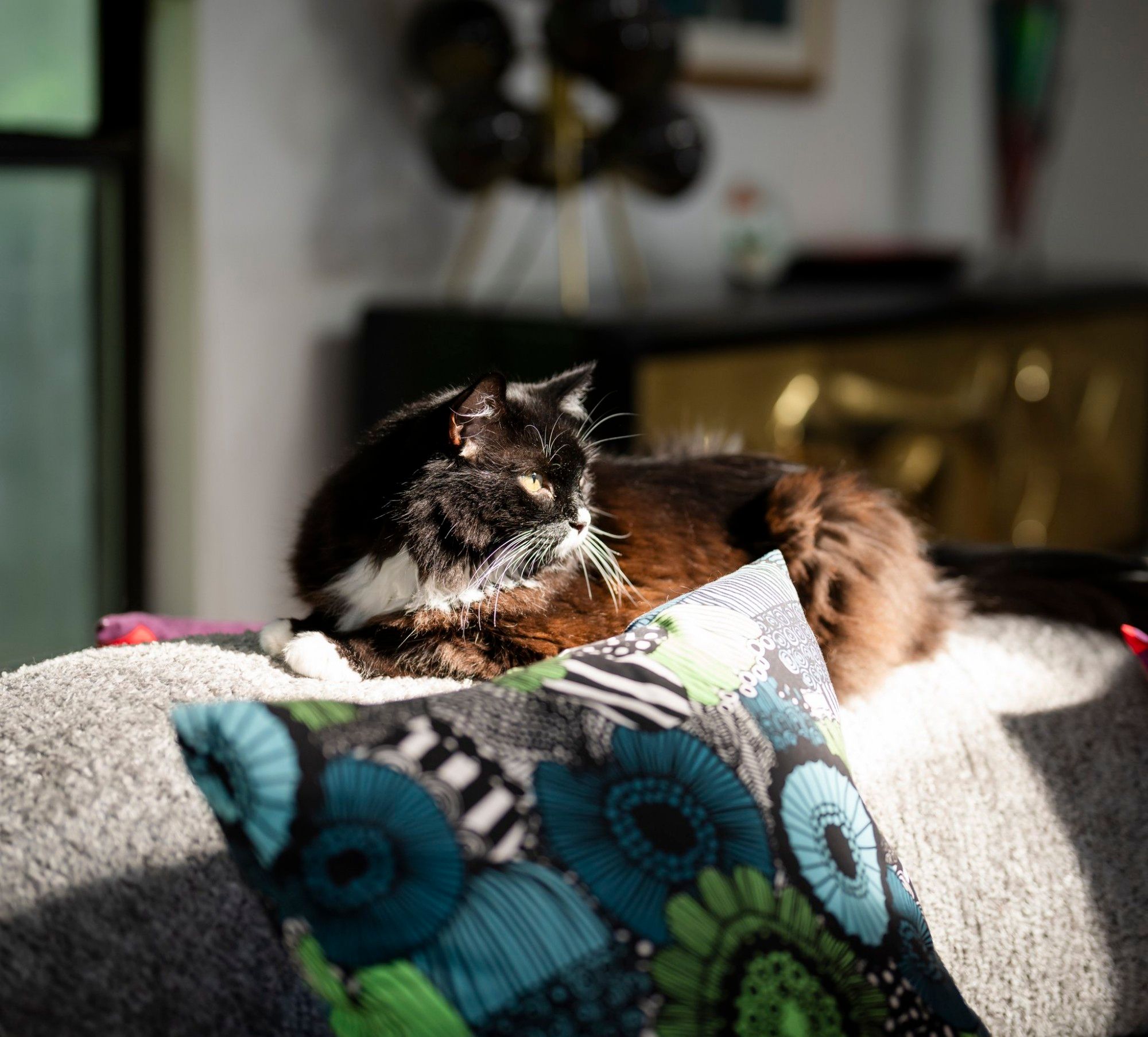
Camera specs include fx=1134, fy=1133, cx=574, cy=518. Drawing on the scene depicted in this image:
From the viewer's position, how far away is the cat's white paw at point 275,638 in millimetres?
860

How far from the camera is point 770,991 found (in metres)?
0.58

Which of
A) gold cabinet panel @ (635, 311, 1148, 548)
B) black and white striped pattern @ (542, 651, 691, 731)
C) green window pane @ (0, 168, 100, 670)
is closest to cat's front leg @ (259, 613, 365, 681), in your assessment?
black and white striped pattern @ (542, 651, 691, 731)

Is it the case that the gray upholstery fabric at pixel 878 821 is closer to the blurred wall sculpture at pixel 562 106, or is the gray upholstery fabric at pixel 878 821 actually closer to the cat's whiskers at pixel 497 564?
the cat's whiskers at pixel 497 564

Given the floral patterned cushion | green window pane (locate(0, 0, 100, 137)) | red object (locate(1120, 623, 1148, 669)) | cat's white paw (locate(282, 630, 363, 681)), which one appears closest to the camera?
the floral patterned cushion

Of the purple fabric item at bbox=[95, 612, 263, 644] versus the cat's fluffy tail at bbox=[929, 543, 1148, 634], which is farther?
the cat's fluffy tail at bbox=[929, 543, 1148, 634]

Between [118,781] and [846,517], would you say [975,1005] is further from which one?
[118,781]

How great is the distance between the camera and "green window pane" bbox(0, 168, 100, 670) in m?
2.08

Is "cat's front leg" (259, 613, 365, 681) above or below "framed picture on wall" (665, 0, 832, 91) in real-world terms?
below

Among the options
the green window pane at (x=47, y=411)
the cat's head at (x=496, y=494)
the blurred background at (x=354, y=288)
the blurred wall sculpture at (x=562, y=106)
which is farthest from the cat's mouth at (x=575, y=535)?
the green window pane at (x=47, y=411)

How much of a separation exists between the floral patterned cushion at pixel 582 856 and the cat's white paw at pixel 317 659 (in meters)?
0.22

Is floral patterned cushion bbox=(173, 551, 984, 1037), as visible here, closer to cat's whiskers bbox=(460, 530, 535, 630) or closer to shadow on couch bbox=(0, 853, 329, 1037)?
shadow on couch bbox=(0, 853, 329, 1037)

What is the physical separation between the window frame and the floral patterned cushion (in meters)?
1.80

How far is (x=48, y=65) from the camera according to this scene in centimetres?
202

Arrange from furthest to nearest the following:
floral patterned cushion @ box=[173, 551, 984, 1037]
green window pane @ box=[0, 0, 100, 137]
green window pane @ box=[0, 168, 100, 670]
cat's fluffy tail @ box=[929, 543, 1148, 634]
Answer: green window pane @ box=[0, 168, 100, 670], green window pane @ box=[0, 0, 100, 137], cat's fluffy tail @ box=[929, 543, 1148, 634], floral patterned cushion @ box=[173, 551, 984, 1037]
